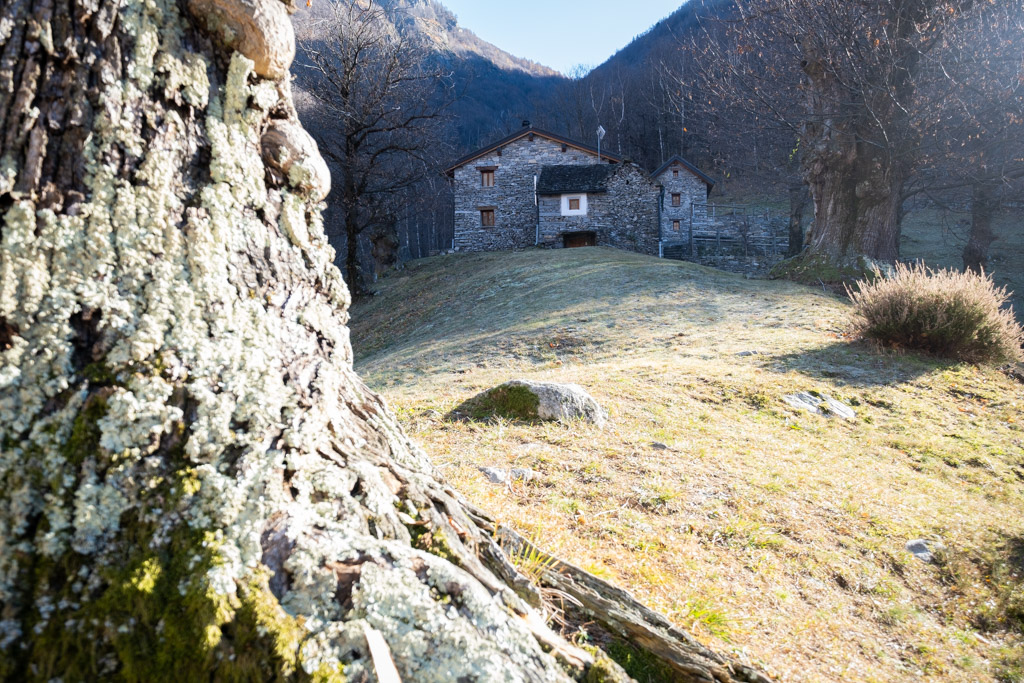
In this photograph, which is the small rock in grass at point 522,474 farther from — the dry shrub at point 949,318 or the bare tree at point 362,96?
the bare tree at point 362,96

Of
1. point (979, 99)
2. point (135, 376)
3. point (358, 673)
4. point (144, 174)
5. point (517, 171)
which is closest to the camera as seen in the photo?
point (358, 673)

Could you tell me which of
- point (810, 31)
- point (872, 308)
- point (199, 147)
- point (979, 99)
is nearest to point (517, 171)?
point (810, 31)

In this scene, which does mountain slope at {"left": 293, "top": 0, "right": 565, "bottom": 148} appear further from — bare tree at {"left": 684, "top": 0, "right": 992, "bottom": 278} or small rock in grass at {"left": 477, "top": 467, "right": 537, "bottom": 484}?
small rock in grass at {"left": 477, "top": 467, "right": 537, "bottom": 484}

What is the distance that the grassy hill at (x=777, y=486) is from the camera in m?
3.08

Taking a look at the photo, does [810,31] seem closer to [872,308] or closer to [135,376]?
[872,308]

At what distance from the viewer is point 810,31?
1642cm

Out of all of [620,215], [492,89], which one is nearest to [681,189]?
[620,215]

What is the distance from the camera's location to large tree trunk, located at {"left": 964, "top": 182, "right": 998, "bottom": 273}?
21.3 meters

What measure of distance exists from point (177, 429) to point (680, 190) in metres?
38.3

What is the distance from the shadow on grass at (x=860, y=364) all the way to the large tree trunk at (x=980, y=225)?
619 inches

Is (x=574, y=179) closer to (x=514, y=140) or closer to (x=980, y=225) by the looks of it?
(x=514, y=140)

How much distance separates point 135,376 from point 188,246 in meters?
0.42

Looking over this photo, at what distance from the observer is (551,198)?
111 ft

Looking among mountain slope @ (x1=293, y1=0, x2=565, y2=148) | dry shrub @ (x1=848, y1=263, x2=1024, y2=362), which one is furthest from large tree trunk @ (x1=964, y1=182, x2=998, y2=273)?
mountain slope @ (x1=293, y1=0, x2=565, y2=148)
